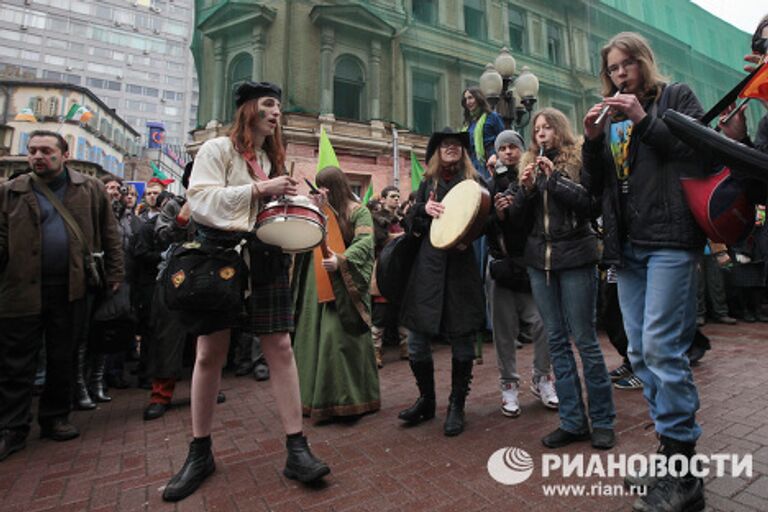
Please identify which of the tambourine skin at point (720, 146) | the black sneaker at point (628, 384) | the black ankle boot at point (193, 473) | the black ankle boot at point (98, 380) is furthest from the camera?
the black ankle boot at point (98, 380)

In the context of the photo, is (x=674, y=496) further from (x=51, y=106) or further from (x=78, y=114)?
(x=51, y=106)

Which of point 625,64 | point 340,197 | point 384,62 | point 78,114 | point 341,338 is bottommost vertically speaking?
point 341,338

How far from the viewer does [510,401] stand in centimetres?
324

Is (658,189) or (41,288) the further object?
(41,288)

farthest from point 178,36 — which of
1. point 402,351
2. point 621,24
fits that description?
point 402,351

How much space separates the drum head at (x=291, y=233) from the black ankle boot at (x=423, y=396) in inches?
54.3

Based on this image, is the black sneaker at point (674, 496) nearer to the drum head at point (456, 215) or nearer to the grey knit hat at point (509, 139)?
the drum head at point (456, 215)

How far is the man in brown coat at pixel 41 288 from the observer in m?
3.05

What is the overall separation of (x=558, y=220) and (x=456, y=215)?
Result: 0.65 m

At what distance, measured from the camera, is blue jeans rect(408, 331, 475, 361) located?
3.02m

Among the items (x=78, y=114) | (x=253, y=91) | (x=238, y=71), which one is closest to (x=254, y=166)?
(x=253, y=91)

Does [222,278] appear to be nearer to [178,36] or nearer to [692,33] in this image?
[692,33]

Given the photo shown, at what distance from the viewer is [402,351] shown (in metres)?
5.64

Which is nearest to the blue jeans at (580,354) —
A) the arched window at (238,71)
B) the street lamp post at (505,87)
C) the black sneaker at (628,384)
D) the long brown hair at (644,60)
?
the long brown hair at (644,60)
